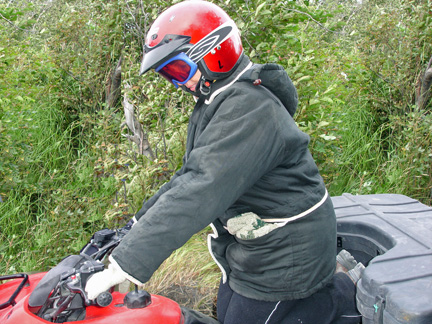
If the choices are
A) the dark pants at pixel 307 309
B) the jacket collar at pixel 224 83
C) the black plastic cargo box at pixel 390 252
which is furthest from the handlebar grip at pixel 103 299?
the black plastic cargo box at pixel 390 252

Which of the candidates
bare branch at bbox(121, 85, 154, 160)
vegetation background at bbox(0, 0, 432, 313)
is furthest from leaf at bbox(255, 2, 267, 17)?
bare branch at bbox(121, 85, 154, 160)

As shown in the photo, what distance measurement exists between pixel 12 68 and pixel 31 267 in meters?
2.35

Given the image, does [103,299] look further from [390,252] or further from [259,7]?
[259,7]

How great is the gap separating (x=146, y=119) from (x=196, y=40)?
2.02 m

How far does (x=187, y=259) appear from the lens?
3.58 metres

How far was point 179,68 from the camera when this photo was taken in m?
1.80

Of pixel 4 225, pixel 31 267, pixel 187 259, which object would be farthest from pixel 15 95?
pixel 187 259

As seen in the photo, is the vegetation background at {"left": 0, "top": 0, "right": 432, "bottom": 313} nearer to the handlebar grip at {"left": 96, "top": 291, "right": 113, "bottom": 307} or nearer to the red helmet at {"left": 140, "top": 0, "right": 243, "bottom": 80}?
the handlebar grip at {"left": 96, "top": 291, "right": 113, "bottom": 307}

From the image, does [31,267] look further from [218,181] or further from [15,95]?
[218,181]

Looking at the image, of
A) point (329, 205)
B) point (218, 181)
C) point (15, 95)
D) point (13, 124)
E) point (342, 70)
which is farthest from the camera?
point (342, 70)

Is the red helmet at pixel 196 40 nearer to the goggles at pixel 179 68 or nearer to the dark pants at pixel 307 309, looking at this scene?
the goggles at pixel 179 68

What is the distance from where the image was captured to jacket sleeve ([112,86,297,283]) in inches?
59.2

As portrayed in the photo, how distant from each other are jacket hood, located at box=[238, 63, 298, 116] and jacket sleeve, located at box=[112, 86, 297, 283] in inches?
7.4

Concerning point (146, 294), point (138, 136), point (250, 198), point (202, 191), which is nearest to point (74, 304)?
point (146, 294)
